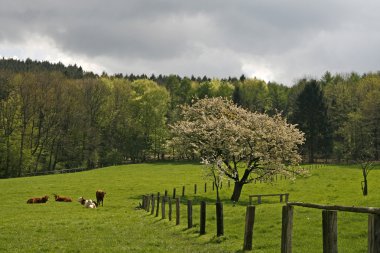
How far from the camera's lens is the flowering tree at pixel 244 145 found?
141ft

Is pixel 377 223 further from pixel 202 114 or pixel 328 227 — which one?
pixel 202 114

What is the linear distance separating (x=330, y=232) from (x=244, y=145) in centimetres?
3323

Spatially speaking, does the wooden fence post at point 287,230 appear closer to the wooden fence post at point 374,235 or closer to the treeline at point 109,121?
the wooden fence post at point 374,235

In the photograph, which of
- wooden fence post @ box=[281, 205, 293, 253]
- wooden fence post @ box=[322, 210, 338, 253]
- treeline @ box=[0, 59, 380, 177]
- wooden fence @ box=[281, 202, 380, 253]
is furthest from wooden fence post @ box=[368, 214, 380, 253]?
treeline @ box=[0, 59, 380, 177]

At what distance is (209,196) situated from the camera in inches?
1817

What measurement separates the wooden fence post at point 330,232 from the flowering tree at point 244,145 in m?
31.4

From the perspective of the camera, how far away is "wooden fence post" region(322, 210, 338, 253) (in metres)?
10.1

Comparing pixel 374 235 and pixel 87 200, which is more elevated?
pixel 374 235

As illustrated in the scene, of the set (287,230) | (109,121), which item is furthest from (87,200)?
(109,121)

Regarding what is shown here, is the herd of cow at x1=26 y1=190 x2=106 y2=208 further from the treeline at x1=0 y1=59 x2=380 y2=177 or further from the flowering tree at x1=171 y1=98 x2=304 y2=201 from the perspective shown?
the treeline at x1=0 y1=59 x2=380 y2=177

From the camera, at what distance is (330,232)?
10188 millimetres

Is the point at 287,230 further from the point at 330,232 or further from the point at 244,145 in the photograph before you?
the point at 244,145

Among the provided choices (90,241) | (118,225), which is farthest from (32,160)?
(90,241)

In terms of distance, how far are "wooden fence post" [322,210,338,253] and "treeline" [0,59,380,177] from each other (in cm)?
7159
